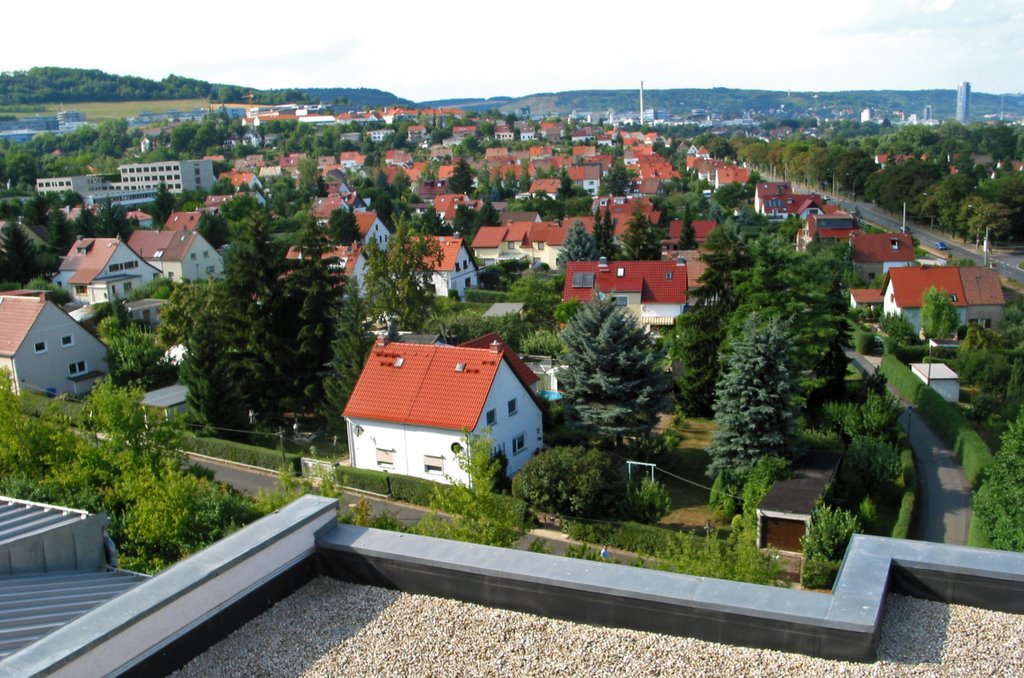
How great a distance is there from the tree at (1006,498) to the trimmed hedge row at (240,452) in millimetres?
16498

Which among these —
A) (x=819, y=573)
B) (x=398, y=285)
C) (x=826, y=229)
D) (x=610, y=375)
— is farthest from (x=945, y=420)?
(x=826, y=229)

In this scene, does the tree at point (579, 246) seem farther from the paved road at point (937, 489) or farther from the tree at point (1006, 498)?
the tree at point (1006, 498)

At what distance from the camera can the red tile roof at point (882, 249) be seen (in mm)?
55469

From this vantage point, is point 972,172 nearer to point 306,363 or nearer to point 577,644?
point 306,363

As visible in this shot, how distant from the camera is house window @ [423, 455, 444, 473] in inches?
885

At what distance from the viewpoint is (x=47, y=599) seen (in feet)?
26.3

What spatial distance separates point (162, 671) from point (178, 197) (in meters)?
93.7

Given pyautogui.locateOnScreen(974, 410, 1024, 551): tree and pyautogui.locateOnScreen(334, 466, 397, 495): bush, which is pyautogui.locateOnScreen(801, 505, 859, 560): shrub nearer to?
→ pyautogui.locateOnScreen(974, 410, 1024, 551): tree

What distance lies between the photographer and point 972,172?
97875 mm

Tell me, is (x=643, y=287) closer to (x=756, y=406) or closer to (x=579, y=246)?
(x=579, y=246)

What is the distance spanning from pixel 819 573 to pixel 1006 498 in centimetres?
450

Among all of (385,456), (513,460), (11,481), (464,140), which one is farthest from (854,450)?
(464,140)

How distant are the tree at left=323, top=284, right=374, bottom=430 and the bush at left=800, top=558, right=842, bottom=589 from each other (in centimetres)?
1387

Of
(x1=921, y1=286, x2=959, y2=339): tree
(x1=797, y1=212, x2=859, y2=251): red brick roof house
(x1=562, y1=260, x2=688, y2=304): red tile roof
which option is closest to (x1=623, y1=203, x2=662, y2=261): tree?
(x1=562, y1=260, x2=688, y2=304): red tile roof
